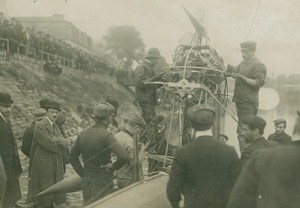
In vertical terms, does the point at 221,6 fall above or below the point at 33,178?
above

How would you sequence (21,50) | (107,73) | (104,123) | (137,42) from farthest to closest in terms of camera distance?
(137,42), (107,73), (21,50), (104,123)

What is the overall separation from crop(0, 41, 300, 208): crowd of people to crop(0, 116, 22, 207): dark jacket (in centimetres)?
1

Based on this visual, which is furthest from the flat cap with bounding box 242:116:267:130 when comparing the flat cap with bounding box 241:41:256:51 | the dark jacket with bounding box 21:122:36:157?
the dark jacket with bounding box 21:122:36:157

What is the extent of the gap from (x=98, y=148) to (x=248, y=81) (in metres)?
2.48

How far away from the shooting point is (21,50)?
19688 mm

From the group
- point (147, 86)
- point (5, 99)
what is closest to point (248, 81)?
point (147, 86)

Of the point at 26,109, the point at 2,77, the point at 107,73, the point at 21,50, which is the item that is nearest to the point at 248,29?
the point at 26,109

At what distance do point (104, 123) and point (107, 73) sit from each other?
25.8 meters

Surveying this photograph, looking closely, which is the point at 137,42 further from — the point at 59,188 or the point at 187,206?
the point at 187,206

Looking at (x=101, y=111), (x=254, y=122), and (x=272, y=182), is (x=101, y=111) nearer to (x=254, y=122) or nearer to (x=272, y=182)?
(x=254, y=122)

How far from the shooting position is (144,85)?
22.7 feet

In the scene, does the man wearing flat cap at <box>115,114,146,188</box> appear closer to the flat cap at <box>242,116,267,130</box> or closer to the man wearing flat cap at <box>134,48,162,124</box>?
the flat cap at <box>242,116,267,130</box>

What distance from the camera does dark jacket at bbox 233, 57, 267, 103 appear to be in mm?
6137

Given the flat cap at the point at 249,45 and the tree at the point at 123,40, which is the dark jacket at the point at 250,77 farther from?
the tree at the point at 123,40
